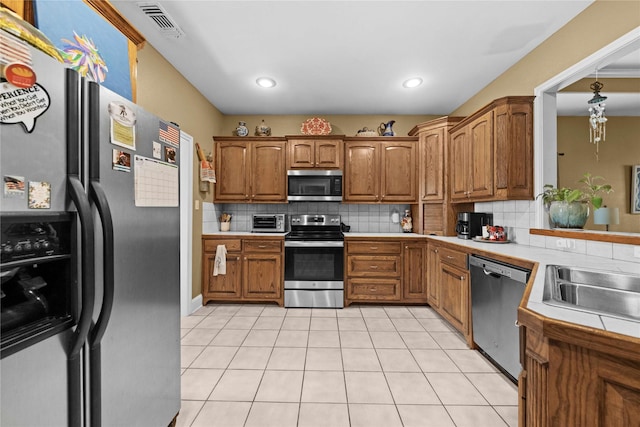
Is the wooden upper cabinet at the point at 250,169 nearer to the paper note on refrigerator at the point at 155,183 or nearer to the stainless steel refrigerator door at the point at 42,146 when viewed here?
the paper note on refrigerator at the point at 155,183

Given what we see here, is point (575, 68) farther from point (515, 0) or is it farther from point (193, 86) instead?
point (193, 86)

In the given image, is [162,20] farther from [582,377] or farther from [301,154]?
[582,377]

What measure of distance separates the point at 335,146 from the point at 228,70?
159 centimetres

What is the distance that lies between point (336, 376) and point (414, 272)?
1892 mm

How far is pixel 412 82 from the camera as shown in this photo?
10.4 ft

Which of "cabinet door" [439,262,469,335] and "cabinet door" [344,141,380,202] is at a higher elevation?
"cabinet door" [344,141,380,202]

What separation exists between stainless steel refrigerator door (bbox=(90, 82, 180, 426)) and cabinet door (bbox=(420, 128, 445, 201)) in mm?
3054

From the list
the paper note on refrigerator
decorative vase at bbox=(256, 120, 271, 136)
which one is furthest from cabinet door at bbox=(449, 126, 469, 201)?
the paper note on refrigerator

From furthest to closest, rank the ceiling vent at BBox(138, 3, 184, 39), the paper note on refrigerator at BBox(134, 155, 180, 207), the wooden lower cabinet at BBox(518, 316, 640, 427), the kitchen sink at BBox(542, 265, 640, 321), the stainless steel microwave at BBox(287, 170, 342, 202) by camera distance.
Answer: the stainless steel microwave at BBox(287, 170, 342, 202), the ceiling vent at BBox(138, 3, 184, 39), the paper note on refrigerator at BBox(134, 155, 180, 207), the kitchen sink at BBox(542, 265, 640, 321), the wooden lower cabinet at BBox(518, 316, 640, 427)

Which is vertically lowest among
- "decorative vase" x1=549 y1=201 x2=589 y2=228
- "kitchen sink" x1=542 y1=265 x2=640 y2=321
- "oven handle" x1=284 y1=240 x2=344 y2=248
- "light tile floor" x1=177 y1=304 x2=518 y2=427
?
"light tile floor" x1=177 y1=304 x2=518 y2=427

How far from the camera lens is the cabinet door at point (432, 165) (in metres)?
3.51

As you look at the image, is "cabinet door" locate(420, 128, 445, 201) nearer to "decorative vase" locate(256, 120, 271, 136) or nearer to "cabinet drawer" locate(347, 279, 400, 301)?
"cabinet drawer" locate(347, 279, 400, 301)

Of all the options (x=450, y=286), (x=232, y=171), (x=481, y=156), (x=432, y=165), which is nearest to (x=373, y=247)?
(x=450, y=286)

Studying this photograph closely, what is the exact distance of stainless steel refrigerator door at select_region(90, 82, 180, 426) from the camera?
3.38 ft
